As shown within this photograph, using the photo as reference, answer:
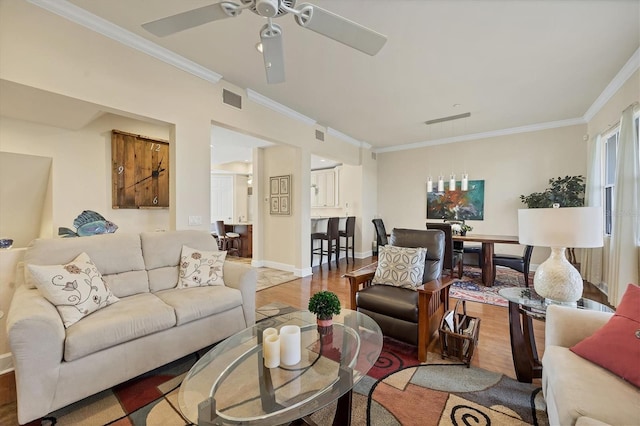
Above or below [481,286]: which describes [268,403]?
above

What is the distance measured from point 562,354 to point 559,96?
14.0 feet

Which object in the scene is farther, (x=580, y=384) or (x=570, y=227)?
(x=570, y=227)

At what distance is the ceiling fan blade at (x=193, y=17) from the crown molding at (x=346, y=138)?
3.93 meters

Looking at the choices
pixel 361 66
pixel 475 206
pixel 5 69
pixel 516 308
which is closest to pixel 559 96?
pixel 475 206

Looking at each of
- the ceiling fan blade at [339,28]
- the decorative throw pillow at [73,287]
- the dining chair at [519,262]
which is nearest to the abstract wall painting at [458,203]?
the dining chair at [519,262]

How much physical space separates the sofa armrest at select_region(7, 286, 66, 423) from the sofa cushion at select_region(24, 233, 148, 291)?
52cm

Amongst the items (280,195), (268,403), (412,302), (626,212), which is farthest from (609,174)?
(268,403)

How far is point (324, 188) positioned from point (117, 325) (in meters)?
6.10

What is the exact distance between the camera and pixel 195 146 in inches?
127

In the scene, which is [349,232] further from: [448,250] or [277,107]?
[277,107]

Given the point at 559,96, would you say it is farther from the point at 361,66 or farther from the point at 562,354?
the point at 562,354

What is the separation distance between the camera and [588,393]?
3.53ft

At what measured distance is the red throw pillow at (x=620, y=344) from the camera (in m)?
1.15

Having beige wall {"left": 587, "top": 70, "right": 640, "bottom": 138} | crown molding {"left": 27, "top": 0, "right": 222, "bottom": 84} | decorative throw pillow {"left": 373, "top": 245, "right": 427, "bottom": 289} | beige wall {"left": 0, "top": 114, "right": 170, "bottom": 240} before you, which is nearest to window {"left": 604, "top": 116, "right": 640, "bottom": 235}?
beige wall {"left": 587, "top": 70, "right": 640, "bottom": 138}
